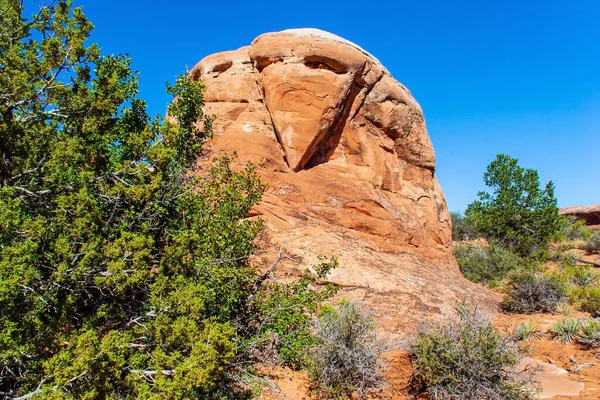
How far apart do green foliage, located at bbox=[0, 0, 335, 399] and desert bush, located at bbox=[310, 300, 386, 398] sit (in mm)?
660

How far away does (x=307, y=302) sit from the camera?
665 centimetres

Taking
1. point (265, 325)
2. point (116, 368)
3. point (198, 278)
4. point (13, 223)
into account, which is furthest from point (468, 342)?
point (13, 223)

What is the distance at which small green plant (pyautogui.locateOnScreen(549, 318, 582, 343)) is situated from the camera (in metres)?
8.79

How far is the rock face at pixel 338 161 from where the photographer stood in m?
11.0

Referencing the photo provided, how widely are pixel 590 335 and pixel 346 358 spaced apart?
5958mm

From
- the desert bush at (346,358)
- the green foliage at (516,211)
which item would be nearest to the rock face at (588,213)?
the green foliage at (516,211)

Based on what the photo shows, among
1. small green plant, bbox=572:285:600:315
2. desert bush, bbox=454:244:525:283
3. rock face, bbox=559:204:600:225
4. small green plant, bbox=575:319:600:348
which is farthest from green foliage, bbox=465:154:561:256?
rock face, bbox=559:204:600:225

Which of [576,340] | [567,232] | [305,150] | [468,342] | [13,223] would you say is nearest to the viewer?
[13,223]

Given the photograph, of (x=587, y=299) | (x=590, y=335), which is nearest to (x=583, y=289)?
(x=587, y=299)

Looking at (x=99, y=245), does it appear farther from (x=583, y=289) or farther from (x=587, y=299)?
(x=583, y=289)

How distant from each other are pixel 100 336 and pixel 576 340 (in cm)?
967

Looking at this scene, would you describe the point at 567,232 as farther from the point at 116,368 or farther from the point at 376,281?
the point at 116,368

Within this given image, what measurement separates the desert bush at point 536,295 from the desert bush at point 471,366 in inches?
253

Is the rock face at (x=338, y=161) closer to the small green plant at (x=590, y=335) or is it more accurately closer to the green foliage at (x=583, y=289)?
the green foliage at (x=583, y=289)
